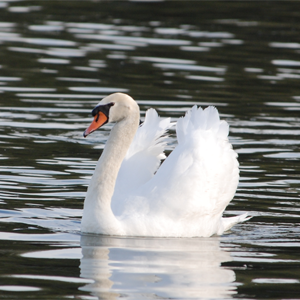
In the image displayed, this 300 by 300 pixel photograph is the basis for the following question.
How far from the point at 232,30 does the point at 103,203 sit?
16722 millimetres

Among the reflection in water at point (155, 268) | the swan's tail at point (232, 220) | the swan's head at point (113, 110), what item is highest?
the swan's head at point (113, 110)

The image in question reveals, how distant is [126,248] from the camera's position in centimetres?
781

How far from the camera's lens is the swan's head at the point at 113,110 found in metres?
8.17

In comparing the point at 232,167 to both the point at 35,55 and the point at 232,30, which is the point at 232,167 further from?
the point at 232,30

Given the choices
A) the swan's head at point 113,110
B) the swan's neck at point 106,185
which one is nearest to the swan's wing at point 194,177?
the swan's neck at point 106,185

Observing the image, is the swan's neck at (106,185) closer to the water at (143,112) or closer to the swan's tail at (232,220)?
the water at (143,112)

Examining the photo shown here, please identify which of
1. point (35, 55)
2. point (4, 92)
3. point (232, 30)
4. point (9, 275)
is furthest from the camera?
point (232, 30)

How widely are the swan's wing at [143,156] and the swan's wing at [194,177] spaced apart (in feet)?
1.16

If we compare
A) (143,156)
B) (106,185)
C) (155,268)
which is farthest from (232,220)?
(155,268)

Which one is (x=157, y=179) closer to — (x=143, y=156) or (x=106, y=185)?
(x=106, y=185)

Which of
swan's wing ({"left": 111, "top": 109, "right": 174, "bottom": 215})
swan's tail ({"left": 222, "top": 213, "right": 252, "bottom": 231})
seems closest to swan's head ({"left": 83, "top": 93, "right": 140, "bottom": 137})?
swan's wing ({"left": 111, "top": 109, "right": 174, "bottom": 215})

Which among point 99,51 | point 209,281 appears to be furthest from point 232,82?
point 209,281

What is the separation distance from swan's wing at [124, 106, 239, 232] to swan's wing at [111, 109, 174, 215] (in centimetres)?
35

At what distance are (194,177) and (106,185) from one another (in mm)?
1000
